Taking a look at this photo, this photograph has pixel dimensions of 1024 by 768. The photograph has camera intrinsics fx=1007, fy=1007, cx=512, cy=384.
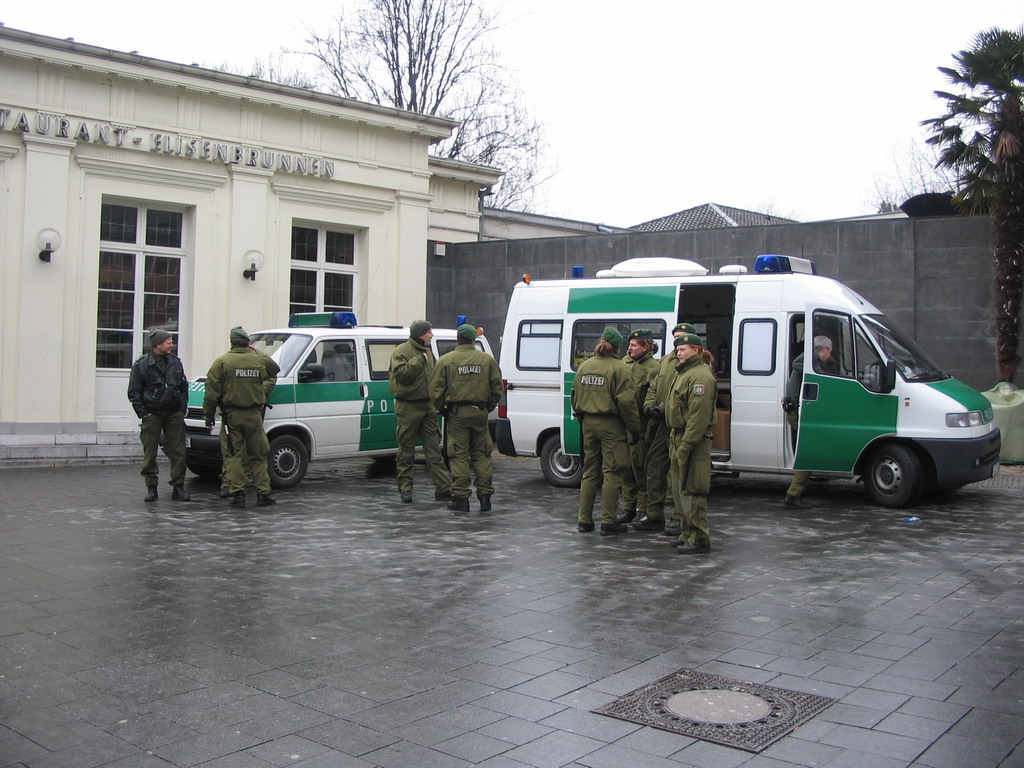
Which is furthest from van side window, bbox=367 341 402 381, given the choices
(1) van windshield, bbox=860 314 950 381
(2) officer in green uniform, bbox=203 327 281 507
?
(1) van windshield, bbox=860 314 950 381

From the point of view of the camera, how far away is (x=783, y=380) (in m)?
10.8

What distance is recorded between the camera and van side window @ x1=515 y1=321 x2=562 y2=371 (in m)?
12.3

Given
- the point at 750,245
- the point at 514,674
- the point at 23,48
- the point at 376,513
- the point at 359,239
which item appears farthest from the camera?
the point at 359,239

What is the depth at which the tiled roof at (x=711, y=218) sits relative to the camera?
1310 inches

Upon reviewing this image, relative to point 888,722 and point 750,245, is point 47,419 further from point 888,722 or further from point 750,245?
point 888,722

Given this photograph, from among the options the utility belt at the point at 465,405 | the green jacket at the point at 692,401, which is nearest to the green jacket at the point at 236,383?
the utility belt at the point at 465,405

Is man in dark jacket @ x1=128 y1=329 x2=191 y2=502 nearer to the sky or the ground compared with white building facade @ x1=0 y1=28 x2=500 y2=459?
nearer to the ground

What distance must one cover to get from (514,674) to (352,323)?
8504 mm

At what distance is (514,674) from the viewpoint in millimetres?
5125

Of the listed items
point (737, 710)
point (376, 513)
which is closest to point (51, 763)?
point (737, 710)

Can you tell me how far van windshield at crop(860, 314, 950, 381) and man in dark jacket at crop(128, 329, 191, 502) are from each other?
7329 millimetres

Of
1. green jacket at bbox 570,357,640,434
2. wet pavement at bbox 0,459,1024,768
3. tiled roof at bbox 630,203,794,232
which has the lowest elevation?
wet pavement at bbox 0,459,1024,768

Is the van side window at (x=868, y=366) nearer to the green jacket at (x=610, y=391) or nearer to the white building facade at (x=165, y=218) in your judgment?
the green jacket at (x=610, y=391)

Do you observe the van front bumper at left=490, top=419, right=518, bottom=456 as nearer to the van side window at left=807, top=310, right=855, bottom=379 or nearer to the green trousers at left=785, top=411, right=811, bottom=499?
the green trousers at left=785, top=411, right=811, bottom=499
